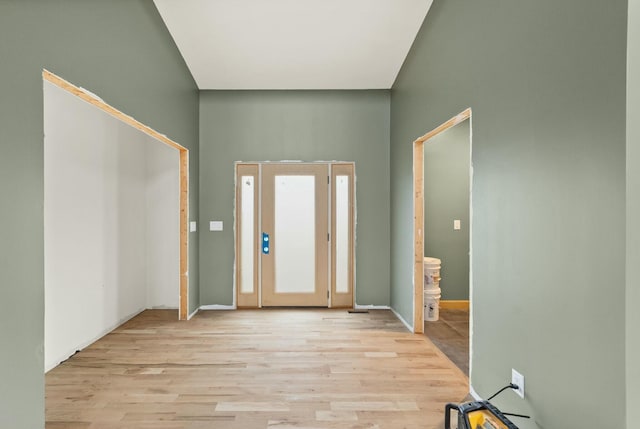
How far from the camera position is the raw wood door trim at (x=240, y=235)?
4699mm

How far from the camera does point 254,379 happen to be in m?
2.65

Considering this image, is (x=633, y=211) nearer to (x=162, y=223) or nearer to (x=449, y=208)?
(x=449, y=208)

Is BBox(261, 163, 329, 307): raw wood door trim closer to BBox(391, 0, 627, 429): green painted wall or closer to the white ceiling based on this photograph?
the white ceiling

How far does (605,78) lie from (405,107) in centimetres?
284

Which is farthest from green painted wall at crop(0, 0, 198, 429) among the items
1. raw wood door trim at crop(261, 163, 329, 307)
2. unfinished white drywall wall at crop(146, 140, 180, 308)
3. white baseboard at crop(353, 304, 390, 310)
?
white baseboard at crop(353, 304, 390, 310)

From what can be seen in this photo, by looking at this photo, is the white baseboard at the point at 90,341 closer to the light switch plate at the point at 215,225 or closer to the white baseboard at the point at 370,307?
the light switch plate at the point at 215,225

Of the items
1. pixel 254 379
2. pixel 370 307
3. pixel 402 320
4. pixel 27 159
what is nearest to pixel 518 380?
pixel 254 379

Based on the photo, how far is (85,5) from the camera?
209 cm

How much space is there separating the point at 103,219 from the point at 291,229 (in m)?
2.26

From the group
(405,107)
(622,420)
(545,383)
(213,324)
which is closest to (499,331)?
(545,383)

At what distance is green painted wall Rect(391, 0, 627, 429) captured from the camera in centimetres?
126

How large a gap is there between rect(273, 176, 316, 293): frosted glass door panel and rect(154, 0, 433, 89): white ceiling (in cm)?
140

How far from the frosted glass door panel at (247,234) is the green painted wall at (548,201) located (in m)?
3.03

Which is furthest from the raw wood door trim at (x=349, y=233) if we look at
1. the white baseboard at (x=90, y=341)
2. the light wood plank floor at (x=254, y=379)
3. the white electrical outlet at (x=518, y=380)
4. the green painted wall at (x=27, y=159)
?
the green painted wall at (x=27, y=159)
